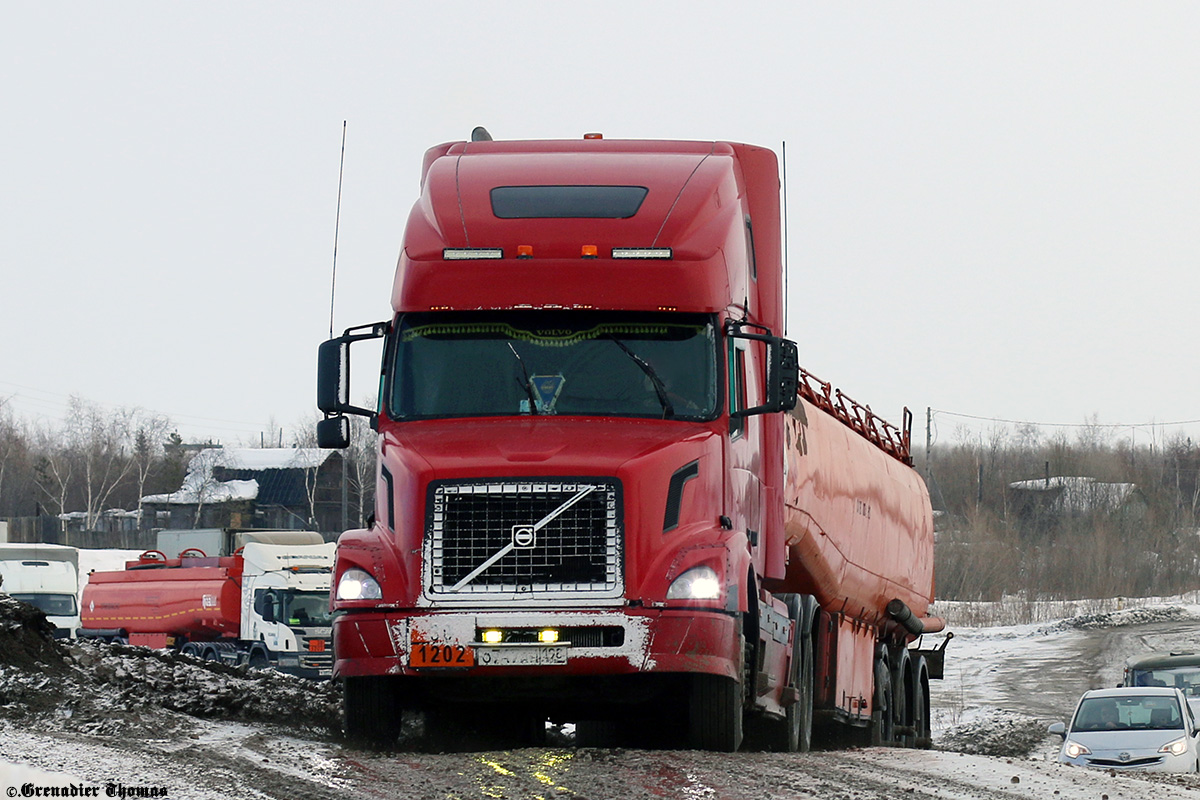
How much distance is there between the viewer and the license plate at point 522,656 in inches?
395

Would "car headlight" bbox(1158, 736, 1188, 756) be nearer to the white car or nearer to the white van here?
the white car

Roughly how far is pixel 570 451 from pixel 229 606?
28989mm

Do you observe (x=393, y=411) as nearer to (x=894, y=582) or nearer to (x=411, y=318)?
(x=411, y=318)

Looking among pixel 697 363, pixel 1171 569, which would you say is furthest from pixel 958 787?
pixel 1171 569

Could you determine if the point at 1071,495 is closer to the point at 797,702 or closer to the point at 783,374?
the point at 797,702

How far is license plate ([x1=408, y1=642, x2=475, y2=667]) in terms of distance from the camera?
33.0 feet

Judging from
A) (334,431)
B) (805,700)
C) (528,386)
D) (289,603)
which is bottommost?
(289,603)

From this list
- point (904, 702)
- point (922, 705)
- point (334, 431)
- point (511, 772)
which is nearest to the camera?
point (511, 772)

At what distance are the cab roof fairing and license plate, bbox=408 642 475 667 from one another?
2324 mm

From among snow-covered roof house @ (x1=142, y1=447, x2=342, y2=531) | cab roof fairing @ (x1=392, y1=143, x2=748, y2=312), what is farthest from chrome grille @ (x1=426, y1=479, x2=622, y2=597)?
snow-covered roof house @ (x1=142, y1=447, x2=342, y2=531)

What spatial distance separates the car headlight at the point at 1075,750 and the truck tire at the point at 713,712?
10.3 m

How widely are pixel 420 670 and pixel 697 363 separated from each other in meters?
2.78

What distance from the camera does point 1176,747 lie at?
1898 cm

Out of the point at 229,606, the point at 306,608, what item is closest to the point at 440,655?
the point at 306,608
